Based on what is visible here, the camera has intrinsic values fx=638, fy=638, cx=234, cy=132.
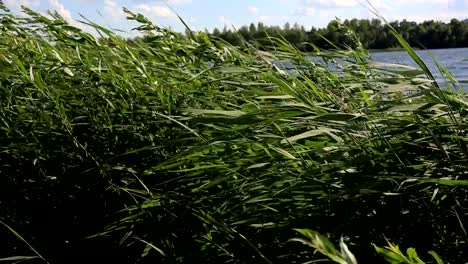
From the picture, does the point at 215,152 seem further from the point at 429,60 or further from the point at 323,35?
the point at 429,60

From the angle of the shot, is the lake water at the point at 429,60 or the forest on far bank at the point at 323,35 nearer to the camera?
the lake water at the point at 429,60

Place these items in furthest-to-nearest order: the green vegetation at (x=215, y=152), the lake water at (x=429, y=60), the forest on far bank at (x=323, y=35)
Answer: the forest on far bank at (x=323, y=35)
the lake water at (x=429, y=60)
the green vegetation at (x=215, y=152)

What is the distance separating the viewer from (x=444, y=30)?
449 inches

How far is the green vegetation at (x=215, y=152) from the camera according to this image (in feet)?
6.86

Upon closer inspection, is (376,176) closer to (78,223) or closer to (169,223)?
(169,223)

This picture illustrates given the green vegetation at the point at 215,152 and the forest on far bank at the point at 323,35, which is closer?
the green vegetation at the point at 215,152

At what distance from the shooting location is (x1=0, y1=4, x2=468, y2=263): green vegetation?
209 centimetres

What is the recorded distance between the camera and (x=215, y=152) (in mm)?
2637

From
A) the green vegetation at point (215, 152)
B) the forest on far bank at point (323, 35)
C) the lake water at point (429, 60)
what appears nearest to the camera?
the green vegetation at point (215, 152)

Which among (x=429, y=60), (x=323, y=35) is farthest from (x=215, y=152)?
(x=429, y=60)

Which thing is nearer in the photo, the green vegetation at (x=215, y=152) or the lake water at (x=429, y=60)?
the green vegetation at (x=215, y=152)

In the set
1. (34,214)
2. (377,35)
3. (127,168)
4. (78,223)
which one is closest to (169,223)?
(127,168)

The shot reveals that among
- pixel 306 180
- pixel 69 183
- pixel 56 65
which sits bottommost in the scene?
pixel 69 183

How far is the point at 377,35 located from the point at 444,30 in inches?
290
